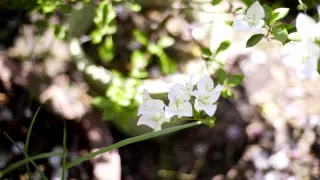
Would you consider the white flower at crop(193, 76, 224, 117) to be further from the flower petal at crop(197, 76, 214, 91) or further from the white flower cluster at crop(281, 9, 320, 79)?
the white flower cluster at crop(281, 9, 320, 79)

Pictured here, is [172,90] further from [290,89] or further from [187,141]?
[290,89]

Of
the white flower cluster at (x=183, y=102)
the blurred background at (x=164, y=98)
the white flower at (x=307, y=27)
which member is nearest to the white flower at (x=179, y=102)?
the white flower cluster at (x=183, y=102)

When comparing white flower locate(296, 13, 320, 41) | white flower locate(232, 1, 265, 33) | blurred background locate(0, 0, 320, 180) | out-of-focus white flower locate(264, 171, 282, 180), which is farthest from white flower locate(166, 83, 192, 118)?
out-of-focus white flower locate(264, 171, 282, 180)

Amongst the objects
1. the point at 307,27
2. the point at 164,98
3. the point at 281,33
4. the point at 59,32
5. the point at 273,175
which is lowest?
the point at 273,175

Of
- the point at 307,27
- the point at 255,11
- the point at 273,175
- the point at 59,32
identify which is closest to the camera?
the point at 307,27

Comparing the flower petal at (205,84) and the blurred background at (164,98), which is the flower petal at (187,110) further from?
the blurred background at (164,98)

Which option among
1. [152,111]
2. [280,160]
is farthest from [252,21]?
[280,160]

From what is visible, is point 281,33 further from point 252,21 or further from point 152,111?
point 152,111
